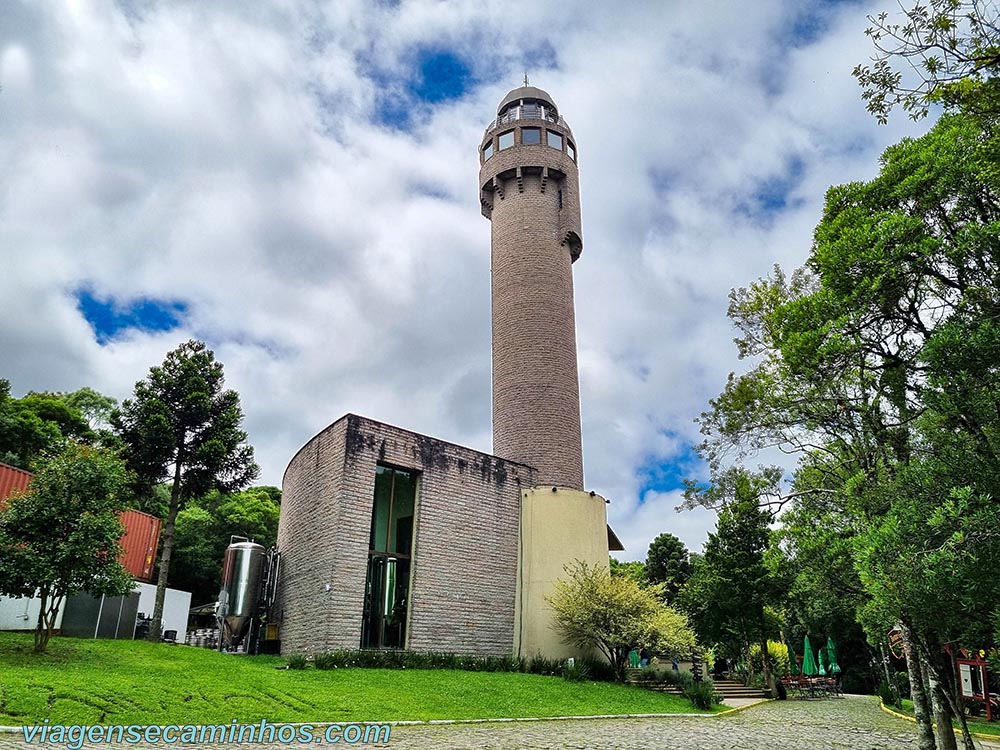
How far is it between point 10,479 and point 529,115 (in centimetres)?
2226

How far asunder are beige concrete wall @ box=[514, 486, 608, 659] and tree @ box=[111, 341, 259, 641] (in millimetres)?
8919

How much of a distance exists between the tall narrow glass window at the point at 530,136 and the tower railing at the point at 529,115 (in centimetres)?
85

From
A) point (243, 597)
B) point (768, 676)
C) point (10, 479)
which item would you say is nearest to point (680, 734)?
point (243, 597)

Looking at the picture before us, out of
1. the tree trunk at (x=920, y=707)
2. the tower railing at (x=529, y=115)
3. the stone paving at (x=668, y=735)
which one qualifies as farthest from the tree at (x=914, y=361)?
the tower railing at (x=529, y=115)

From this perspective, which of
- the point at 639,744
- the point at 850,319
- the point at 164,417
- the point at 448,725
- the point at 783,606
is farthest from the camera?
the point at 783,606

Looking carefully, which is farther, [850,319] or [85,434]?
[85,434]

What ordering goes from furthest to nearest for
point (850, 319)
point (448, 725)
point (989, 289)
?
point (448, 725) < point (850, 319) < point (989, 289)

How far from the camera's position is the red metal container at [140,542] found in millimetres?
21922

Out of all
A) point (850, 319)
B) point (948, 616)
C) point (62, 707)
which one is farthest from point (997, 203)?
point (62, 707)

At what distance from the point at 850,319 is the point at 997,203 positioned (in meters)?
1.79

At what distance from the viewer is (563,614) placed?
1970 cm

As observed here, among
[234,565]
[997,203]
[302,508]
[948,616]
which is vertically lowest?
[948,616]

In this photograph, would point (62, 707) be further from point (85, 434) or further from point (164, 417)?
point (85, 434)

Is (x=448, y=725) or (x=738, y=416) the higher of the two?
(x=738, y=416)
